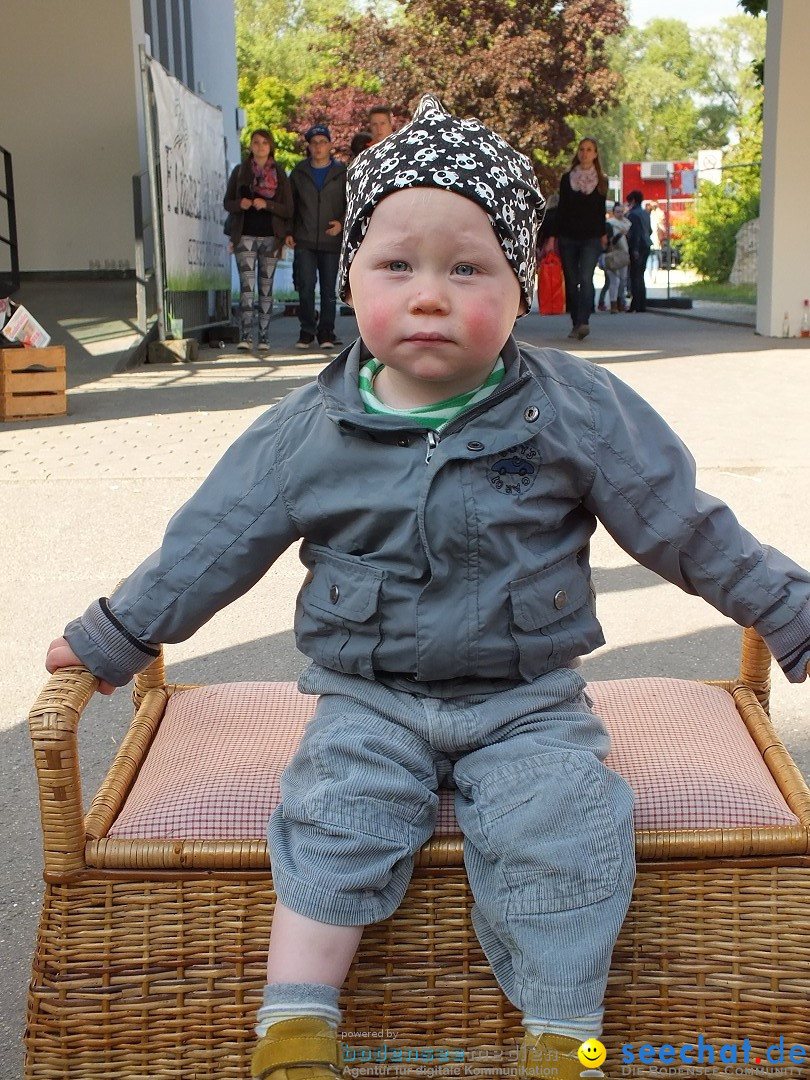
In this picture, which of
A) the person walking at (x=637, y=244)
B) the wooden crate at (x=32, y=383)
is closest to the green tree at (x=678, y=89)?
the person walking at (x=637, y=244)

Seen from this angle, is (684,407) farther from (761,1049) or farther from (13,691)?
(761,1049)

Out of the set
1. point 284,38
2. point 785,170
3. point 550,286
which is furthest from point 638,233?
point 284,38

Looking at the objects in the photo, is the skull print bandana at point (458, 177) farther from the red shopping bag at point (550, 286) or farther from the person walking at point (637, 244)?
the person walking at point (637, 244)

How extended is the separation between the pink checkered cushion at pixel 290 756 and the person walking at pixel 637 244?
60.9 feet

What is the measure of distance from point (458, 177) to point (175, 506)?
4197 millimetres

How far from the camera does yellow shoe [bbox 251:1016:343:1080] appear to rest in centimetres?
164

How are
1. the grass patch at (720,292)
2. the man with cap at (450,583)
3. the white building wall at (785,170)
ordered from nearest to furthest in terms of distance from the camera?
1. the man with cap at (450,583)
2. the white building wall at (785,170)
3. the grass patch at (720,292)

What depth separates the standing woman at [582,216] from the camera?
12.3 metres

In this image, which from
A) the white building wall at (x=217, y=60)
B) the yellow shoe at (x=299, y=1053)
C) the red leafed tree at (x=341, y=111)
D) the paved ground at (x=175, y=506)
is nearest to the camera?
the yellow shoe at (x=299, y=1053)

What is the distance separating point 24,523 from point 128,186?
32.2 ft

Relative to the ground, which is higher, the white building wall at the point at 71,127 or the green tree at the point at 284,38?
the green tree at the point at 284,38

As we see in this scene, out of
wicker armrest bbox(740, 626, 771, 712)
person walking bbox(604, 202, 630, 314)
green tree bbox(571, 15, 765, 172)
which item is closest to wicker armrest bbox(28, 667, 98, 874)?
wicker armrest bbox(740, 626, 771, 712)

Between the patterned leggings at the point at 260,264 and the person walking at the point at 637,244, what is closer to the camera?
the patterned leggings at the point at 260,264

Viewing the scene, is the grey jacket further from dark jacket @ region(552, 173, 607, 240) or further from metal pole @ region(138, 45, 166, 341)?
dark jacket @ region(552, 173, 607, 240)
